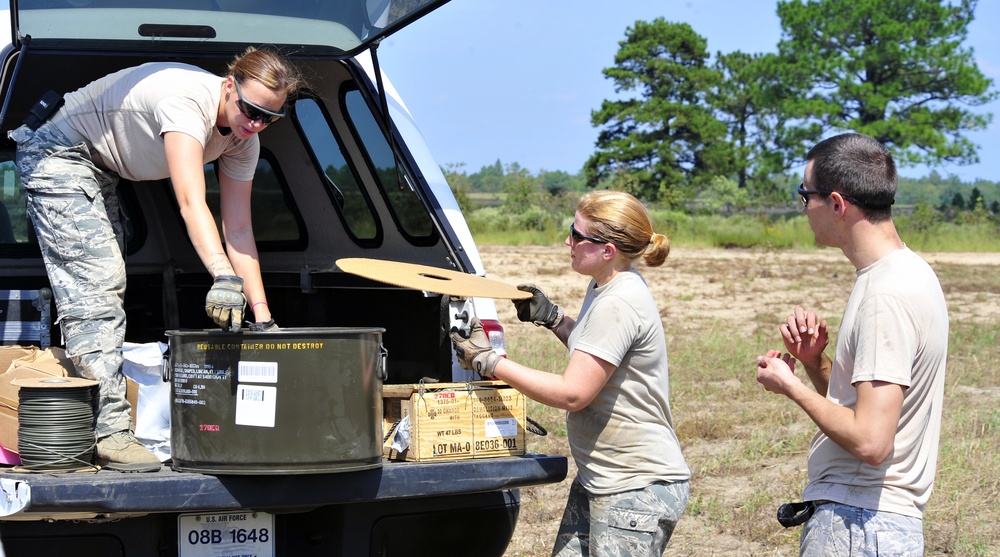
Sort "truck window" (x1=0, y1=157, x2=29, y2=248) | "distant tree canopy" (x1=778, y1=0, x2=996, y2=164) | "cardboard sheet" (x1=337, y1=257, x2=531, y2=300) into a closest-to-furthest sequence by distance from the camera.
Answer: "cardboard sheet" (x1=337, y1=257, x2=531, y2=300) → "truck window" (x1=0, y1=157, x2=29, y2=248) → "distant tree canopy" (x1=778, y1=0, x2=996, y2=164)

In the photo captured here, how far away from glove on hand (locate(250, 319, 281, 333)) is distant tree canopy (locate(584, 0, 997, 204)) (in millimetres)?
38856

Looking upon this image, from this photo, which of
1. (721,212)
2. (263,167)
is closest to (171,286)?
(263,167)

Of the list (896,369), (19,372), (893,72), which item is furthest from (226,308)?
(893,72)

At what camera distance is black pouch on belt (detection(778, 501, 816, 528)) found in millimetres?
2818

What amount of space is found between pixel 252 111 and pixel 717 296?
1281 centimetres

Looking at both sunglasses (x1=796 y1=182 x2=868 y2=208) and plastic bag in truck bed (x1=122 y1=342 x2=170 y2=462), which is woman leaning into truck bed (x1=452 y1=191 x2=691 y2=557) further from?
plastic bag in truck bed (x1=122 y1=342 x2=170 y2=462)

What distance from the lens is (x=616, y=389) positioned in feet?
10.3

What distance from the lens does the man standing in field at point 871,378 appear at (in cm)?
258

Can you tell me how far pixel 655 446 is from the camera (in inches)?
123

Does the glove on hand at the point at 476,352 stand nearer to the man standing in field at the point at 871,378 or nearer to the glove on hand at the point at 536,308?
the glove on hand at the point at 536,308

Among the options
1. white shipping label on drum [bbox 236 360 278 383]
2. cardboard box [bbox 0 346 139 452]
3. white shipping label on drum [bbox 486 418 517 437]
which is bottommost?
white shipping label on drum [bbox 486 418 517 437]

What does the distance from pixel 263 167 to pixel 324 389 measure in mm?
2474

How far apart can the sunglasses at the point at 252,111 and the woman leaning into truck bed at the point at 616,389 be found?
94 cm

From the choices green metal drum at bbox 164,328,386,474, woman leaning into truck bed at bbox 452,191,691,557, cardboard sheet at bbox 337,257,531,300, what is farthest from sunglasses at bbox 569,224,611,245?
green metal drum at bbox 164,328,386,474
